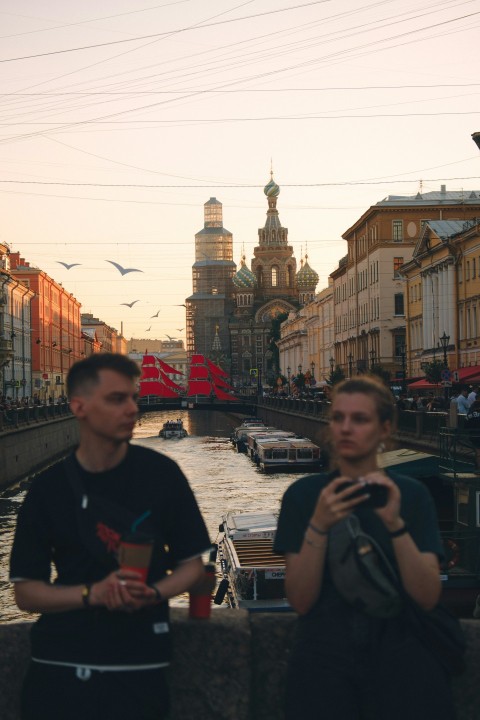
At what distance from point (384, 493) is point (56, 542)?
104 centimetres

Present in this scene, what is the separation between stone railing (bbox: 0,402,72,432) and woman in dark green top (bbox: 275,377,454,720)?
37733 mm

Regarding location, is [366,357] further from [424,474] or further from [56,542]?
[56,542]

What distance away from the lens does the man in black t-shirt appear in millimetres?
3490

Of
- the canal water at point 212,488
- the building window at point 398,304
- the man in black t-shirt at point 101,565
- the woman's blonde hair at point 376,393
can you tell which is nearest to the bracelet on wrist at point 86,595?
the man in black t-shirt at point 101,565

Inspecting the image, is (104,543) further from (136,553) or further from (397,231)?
(397,231)

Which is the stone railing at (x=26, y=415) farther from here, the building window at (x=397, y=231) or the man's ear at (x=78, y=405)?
the man's ear at (x=78, y=405)

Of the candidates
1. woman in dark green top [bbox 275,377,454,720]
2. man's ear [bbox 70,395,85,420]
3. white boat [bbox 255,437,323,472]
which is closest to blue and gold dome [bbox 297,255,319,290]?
white boat [bbox 255,437,323,472]

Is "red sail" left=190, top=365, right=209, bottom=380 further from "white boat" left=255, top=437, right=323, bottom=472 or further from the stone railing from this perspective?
"white boat" left=255, top=437, right=323, bottom=472

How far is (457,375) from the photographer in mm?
41188

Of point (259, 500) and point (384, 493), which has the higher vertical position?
point (384, 493)

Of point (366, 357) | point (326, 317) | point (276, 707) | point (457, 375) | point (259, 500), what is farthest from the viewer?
point (326, 317)

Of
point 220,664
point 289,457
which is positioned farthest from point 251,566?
point 289,457

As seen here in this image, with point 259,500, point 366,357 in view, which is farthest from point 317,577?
point 366,357

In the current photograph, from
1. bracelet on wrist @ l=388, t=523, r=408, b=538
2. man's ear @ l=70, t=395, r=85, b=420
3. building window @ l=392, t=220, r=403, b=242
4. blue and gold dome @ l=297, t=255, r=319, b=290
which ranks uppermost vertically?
blue and gold dome @ l=297, t=255, r=319, b=290
